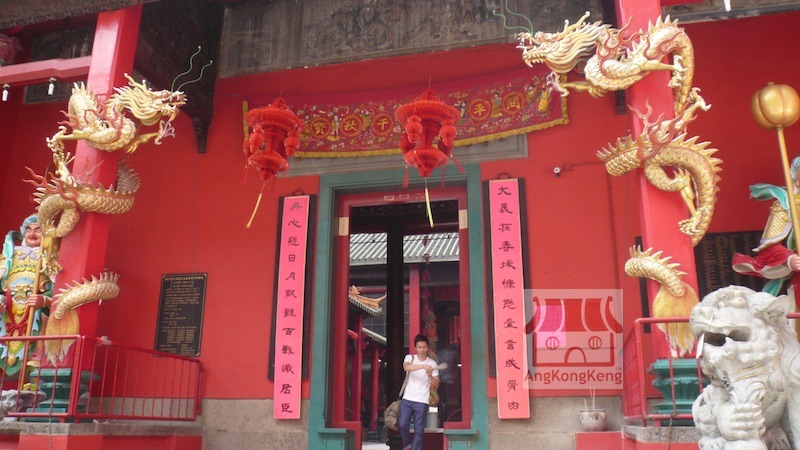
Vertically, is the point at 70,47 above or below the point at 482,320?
above

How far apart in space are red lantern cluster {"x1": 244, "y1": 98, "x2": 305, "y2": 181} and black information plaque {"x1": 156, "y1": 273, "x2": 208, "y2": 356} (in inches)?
64.2

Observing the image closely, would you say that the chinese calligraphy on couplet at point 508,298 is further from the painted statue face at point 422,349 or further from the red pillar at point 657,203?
the red pillar at point 657,203

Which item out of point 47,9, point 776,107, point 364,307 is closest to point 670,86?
point 776,107

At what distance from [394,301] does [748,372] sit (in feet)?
21.5

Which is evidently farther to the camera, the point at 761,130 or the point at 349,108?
the point at 349,108

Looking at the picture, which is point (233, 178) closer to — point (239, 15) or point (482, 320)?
point (239, 15)

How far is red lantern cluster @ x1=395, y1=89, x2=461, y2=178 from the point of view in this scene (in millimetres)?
4863

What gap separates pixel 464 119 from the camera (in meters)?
5.96

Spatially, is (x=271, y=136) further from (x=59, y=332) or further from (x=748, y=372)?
(x=748, y=372)

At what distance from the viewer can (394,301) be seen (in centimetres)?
866

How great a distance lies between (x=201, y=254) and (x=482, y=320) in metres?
2.81

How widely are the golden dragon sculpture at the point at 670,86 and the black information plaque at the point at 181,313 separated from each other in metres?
3.83

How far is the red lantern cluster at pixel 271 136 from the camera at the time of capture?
512 centimetres

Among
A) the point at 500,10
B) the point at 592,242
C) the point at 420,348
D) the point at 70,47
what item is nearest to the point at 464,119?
the point at 500,10
